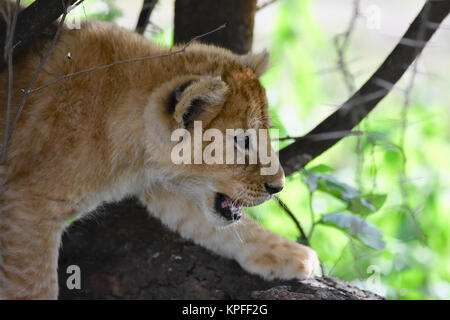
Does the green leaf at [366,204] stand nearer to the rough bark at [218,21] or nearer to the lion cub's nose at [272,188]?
the lion cub's nose at [272,188]

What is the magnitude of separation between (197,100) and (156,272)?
2.11ft

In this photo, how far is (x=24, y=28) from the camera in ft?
6.33

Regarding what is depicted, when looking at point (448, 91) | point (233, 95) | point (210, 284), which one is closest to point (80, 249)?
point (210, 284)

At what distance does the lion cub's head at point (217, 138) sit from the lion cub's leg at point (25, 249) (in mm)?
456

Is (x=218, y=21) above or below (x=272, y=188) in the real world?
above

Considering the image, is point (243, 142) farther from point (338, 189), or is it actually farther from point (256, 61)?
point (338, 189)

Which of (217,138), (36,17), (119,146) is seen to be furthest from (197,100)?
(36,17)

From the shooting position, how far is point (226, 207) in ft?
7.66

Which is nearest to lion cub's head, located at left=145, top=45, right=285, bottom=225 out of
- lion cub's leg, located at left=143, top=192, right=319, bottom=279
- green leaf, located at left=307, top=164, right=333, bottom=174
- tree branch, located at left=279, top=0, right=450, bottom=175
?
lion cub's leg, located at left=143, top=192, right=319, bottom=279

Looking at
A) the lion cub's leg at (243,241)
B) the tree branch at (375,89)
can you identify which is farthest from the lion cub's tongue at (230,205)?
the tree branch at (375,89)

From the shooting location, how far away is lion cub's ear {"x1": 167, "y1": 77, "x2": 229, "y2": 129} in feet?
6.61

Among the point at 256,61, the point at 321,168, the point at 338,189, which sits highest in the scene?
the point at 256,61
